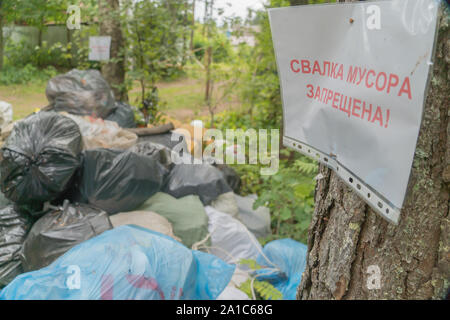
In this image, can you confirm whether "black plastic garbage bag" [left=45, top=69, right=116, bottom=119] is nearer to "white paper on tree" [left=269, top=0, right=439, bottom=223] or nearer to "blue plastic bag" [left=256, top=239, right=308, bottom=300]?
"blue plastic bag" [left=256, top=239, right=308, bottom=300]

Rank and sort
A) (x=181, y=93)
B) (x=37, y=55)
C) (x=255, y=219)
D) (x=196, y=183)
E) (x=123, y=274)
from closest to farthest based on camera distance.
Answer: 1. (x=123, y=274)
2. (x=196, y=183)
3. (x=255, y=219)
4. (x=37, y=55)
5. (x=181, y=93)

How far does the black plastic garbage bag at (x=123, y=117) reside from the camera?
4.11 metres

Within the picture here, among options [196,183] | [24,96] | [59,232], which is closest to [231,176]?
[196,183]

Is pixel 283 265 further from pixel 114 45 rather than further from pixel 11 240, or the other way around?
pixel 114 45

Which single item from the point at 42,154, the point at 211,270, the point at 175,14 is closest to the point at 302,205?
the point at 211,270

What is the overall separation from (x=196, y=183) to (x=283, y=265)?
102cm

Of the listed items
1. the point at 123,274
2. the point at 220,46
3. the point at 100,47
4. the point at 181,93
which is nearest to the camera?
the point at 123,274

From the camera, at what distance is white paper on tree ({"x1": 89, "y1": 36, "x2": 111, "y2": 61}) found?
4758 mm

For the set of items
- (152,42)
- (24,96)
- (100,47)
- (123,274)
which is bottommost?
(123,274)

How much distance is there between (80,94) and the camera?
147 inches

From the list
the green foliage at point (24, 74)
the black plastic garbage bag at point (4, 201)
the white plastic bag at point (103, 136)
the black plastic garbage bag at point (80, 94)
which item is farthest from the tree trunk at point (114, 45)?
the black plastic garbage bag at point (4, 201)

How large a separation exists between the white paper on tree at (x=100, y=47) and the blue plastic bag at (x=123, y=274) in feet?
11.6

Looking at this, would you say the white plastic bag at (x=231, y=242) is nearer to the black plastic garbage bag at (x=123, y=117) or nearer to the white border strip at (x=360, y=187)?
the white border strip at (x=360, y=187)

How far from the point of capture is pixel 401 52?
0.68m
